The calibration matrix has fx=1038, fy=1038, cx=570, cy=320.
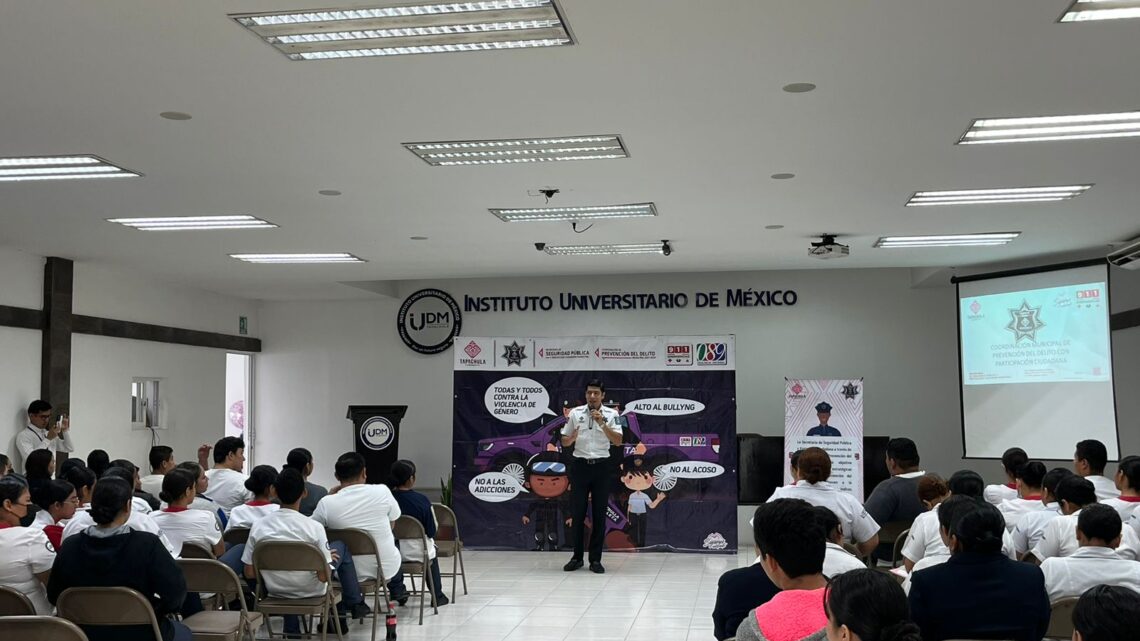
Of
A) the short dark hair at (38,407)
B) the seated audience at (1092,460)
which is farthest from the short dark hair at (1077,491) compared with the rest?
the short dark hair at (38,407)

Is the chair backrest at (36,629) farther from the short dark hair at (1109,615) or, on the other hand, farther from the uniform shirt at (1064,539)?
the uniform shirt at (1064,539)

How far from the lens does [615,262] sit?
1154cm

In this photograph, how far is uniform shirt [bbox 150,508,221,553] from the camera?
592 cm

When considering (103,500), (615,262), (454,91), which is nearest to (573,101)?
(454,91)

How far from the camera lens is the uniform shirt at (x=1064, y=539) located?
5.12 m

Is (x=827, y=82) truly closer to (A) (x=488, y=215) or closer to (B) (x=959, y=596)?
(B) (x=959, y=596)

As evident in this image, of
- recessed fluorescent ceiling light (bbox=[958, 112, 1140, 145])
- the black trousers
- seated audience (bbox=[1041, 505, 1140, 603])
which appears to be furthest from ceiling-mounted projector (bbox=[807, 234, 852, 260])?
seated audience (bbox=[1041, 505, 1140, 603])

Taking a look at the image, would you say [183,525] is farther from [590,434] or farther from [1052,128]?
[1052,128]

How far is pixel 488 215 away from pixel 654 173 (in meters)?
1.96

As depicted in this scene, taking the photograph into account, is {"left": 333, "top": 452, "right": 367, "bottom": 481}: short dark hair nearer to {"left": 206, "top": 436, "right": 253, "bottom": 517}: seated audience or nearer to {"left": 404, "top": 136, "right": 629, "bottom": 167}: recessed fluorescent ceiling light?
{"left": 206, "top": 436, "right": 253, "bottom": 517}: seated audience

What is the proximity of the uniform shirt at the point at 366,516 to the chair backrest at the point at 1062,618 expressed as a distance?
4.02 metres

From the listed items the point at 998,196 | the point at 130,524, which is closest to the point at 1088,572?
the point at 998,196

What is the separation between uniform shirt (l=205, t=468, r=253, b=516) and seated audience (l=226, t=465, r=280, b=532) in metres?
0.84

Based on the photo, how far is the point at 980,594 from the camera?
368cm
